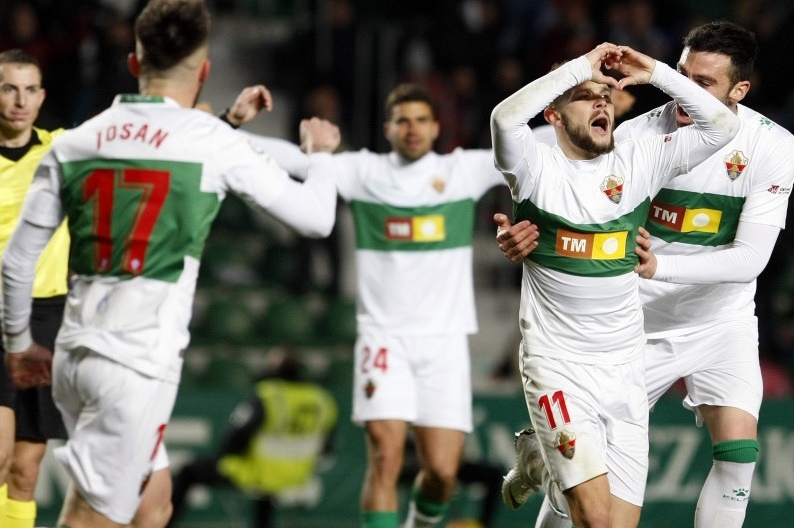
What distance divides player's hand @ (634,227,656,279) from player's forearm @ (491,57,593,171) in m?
0.73

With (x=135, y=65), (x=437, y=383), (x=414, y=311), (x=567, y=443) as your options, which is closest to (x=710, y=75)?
(x=567, y=443)

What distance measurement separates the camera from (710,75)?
6090mm

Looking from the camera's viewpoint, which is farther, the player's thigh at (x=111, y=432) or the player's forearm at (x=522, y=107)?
the player's forearm at (x=522, y=107)

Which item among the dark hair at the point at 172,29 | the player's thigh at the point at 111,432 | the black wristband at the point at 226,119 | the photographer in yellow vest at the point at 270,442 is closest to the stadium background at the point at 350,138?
the photographer in yellow vest at the point at 270,442

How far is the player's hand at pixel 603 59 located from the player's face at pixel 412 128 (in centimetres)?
253

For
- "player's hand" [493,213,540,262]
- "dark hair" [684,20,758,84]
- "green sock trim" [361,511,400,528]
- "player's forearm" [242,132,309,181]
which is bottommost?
"green sock trim" [361,511,400,528]

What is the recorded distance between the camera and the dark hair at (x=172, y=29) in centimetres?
461

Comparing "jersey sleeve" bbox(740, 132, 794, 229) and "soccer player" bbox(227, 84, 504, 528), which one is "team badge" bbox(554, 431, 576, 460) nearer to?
"jersey sleeve" bbox(740, 132, 794, 229)

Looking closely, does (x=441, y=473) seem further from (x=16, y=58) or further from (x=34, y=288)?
(x=16, y=58)

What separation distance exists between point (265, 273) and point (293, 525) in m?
3.11

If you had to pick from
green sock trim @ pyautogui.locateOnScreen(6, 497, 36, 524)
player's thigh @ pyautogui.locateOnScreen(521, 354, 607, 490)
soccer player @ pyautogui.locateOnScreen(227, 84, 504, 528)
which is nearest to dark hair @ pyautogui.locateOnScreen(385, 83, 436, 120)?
→ soccer player @ pyautogui.locateOnScreen(227, 84, 504, 528)

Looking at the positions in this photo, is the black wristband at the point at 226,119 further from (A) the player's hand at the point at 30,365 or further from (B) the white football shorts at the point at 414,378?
(B) the white football shorts at the point at 414,378

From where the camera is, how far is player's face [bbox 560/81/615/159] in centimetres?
558

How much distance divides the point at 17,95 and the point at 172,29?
1.94 m
